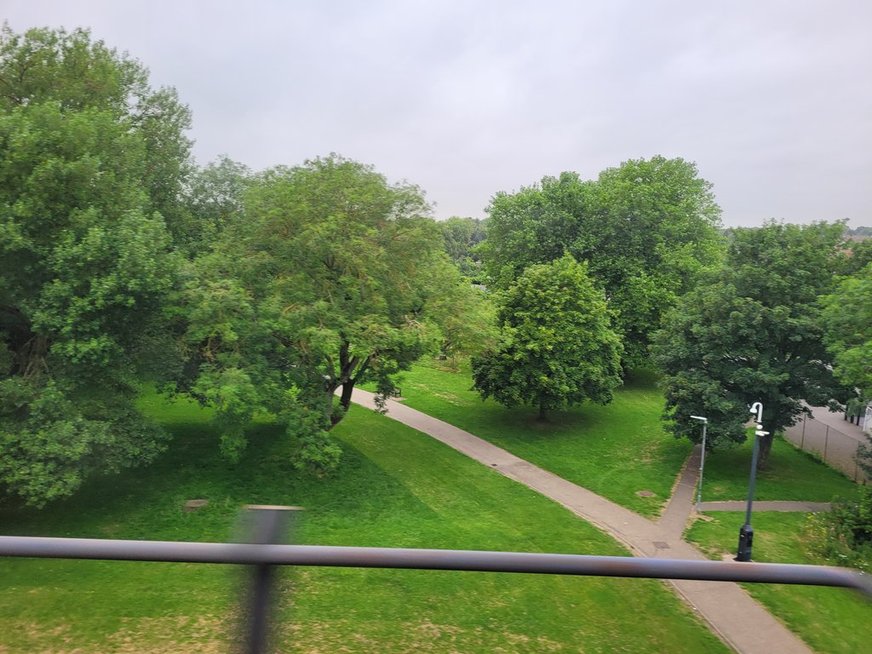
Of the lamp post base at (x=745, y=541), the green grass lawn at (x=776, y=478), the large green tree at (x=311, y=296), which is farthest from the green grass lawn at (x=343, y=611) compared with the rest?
the green grass lawn at (x=776, y=478)

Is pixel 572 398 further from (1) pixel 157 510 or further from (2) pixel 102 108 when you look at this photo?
(2) pixel 102 108

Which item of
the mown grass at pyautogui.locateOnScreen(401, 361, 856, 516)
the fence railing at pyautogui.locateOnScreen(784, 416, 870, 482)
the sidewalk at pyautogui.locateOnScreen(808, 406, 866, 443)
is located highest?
the sidewalk at pyautogui.locateOnScreen(808, 406, 866, 443)

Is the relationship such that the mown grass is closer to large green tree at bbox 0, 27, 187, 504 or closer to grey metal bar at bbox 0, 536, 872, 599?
large green tree at bbox 0, 27, 187, 504

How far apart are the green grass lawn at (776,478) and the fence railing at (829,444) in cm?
50

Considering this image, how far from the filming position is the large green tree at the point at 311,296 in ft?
43.1

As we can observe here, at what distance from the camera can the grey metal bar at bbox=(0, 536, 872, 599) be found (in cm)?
161

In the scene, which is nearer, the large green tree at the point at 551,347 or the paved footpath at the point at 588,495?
the paved footpath at the point at 588,495

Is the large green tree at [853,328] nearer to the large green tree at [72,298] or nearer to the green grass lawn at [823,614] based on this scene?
the green grass lawn at [823,614]

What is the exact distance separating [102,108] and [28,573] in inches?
619

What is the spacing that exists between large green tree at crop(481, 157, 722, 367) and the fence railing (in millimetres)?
6722

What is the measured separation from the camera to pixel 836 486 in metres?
18.1

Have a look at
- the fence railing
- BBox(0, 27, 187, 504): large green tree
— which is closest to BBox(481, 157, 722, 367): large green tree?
the fence railing

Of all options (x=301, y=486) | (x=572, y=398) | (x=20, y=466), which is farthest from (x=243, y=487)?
(x=572, y=398)

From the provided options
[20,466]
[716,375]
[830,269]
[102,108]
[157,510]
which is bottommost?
[157,510]
